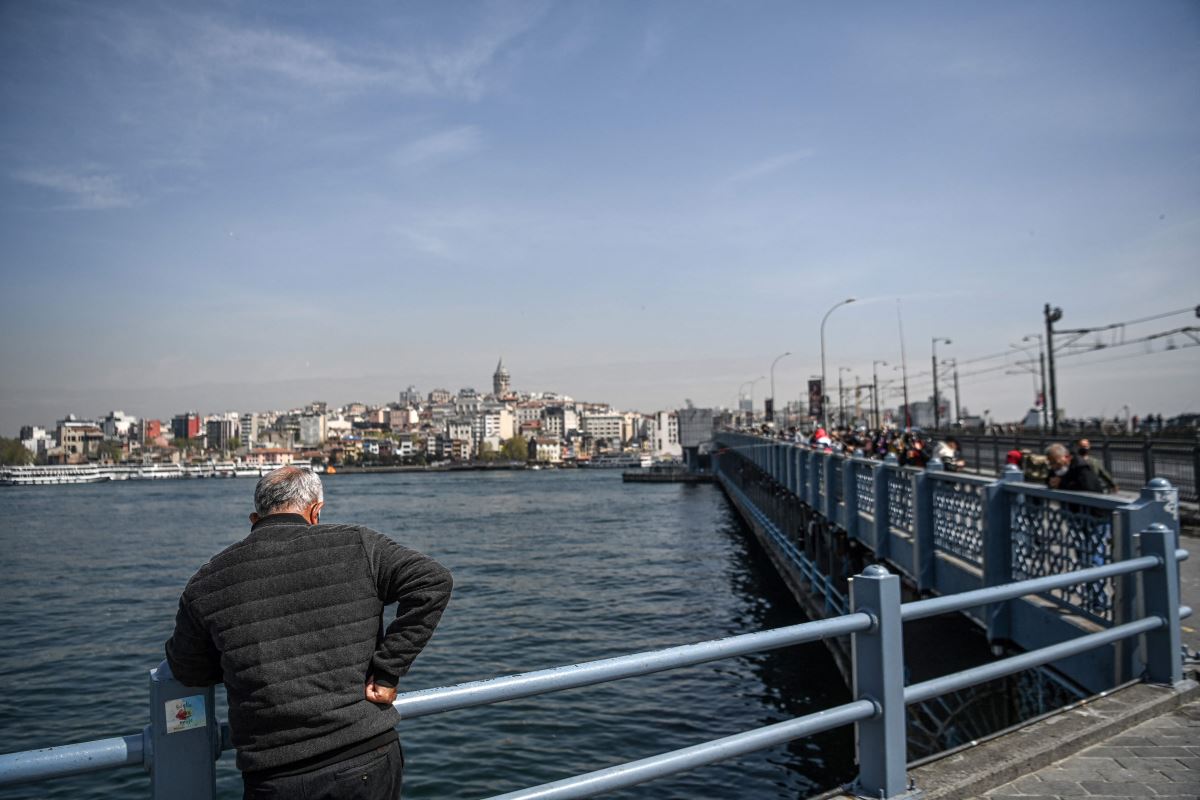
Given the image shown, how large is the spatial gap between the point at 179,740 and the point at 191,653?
261 mm

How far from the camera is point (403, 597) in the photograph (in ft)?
8.95

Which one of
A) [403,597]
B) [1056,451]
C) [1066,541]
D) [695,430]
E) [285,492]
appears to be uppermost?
[695,430]

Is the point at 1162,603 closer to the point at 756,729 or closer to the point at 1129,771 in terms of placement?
the point at 1129,771

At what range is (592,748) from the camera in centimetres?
1289

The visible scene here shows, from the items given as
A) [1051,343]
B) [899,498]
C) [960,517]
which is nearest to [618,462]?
[1051,343]

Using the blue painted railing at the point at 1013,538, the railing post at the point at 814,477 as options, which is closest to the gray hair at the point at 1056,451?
the blue painted railing at the point at 1013,538

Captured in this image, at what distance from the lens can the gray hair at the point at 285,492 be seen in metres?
2.85

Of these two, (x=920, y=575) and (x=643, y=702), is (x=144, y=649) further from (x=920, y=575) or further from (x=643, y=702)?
(x=920, y=575)

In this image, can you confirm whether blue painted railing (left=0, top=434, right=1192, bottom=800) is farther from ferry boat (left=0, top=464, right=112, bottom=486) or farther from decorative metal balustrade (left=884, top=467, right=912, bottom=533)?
ferry boat (left=0, top=464, right=112, bottom=486)

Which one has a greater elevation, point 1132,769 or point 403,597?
point 403,597

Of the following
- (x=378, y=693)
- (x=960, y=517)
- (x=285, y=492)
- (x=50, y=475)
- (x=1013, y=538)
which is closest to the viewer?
(x=378, y=693)

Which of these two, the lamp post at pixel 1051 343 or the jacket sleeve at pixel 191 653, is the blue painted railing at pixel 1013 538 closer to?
the jacket sleeve at pixel 191 653

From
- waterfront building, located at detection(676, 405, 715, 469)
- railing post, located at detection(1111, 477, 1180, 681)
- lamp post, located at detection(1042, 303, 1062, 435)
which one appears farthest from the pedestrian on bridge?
waterfront building, located at detection(676, 405, 715, 469)

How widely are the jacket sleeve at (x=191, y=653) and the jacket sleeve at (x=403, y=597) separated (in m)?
0.46
